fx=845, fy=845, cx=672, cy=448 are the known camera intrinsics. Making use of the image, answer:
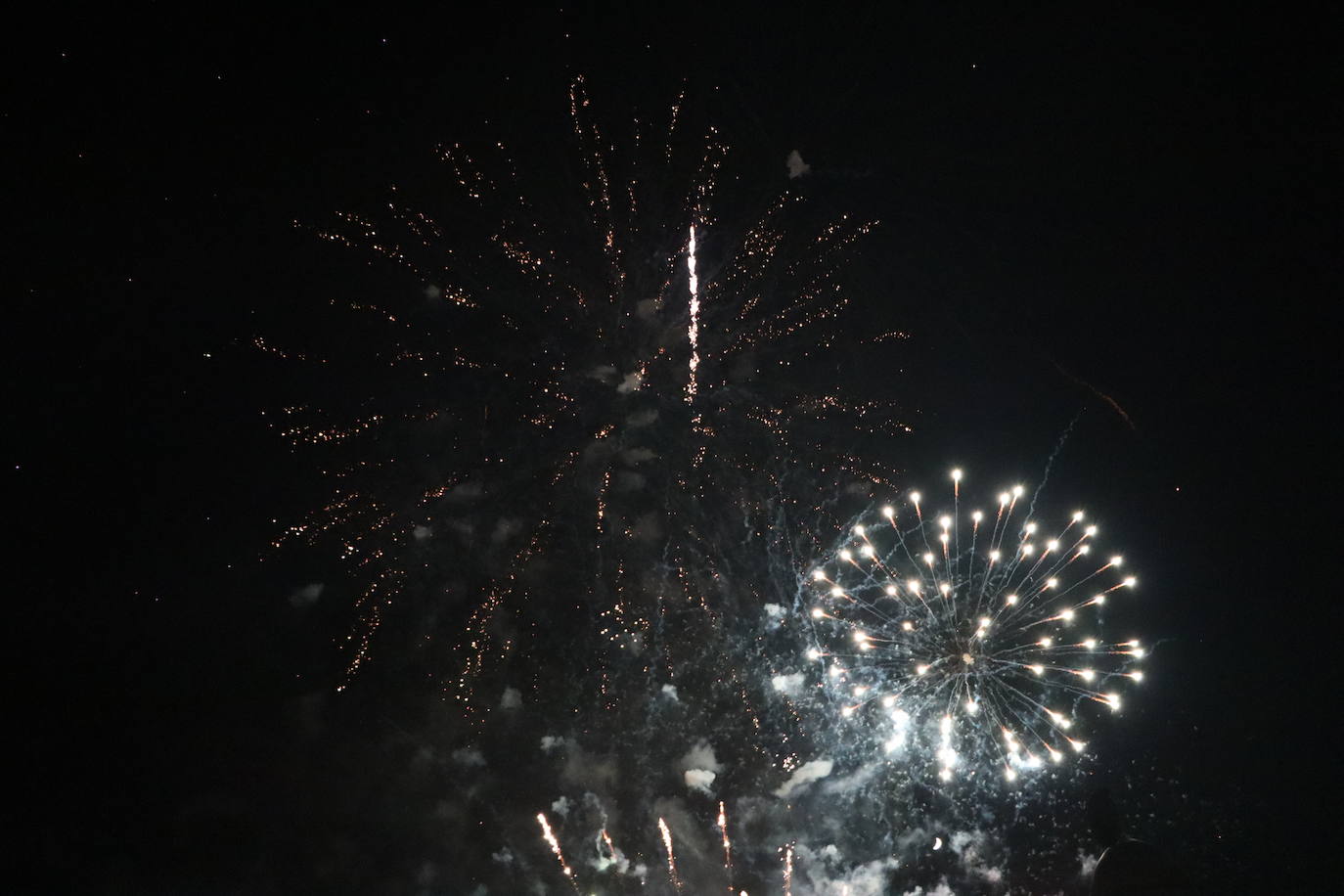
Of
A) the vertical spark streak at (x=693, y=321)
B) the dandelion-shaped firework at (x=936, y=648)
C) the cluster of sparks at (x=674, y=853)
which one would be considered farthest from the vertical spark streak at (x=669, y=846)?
the vertical spark streak at (x=693, y=321)

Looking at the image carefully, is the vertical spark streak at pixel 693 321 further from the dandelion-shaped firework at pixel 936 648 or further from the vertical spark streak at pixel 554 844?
the vertical spark streak at pixel 554 844

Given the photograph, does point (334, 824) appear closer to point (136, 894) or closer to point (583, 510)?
point (136, 894)

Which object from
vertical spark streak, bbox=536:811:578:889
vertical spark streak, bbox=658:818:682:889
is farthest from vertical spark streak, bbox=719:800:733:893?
vertical spark streak, bbox=536:811:578:889

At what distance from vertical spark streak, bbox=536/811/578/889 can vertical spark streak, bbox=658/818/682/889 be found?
2.31 m

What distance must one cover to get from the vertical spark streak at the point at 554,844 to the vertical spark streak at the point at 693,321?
10.3m

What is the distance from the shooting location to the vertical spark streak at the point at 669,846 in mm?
19250

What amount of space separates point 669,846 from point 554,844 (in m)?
2.73

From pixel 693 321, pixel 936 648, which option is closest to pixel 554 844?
pixel 936 648

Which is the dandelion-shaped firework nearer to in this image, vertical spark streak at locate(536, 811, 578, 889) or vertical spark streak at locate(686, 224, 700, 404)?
vertical spark streak at locate(686, 224, 700, 404)

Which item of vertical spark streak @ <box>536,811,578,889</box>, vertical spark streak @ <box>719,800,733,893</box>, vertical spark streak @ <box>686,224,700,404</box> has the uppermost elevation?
vertical spark streak @ <box>686,224,700,404</box>

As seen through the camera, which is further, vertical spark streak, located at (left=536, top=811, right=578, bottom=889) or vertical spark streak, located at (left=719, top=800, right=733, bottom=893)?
vertical spark streak, located at (left=536, top=811, right=578, bottom=889)

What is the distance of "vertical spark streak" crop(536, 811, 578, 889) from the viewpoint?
19.7m

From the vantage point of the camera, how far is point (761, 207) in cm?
1808

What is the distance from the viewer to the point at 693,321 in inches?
718
